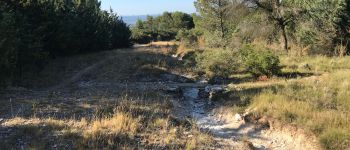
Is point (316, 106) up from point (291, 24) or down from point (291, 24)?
down

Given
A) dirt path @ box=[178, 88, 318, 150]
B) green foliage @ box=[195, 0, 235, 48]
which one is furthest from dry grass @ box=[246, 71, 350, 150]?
green foliage @ box=[195, 0, 235, 48]

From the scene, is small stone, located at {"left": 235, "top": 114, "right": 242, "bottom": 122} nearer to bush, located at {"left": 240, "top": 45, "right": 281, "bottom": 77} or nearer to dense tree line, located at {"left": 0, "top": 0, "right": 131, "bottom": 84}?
bush, located at {"left": 240, "top": 45, "right": 281, "bottom": 77}

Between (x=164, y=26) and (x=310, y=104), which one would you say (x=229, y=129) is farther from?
(x=164, y=26)

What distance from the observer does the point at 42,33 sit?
67.8ft

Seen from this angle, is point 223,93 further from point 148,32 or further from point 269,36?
point 148,32

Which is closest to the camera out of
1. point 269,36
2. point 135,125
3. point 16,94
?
point 135,125

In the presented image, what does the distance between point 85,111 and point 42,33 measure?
1244cm

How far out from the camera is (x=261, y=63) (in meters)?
14.5

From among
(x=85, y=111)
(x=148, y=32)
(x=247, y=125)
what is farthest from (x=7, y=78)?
(x=148, y=32)

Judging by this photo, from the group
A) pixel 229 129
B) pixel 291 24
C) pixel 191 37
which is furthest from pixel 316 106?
pixel 191 37

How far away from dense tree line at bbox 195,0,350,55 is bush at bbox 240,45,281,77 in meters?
4.27

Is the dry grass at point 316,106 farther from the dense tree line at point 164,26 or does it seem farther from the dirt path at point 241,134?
the dense tree line at point 164,26

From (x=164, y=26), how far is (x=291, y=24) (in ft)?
115

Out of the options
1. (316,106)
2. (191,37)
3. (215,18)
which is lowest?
(316,106)
